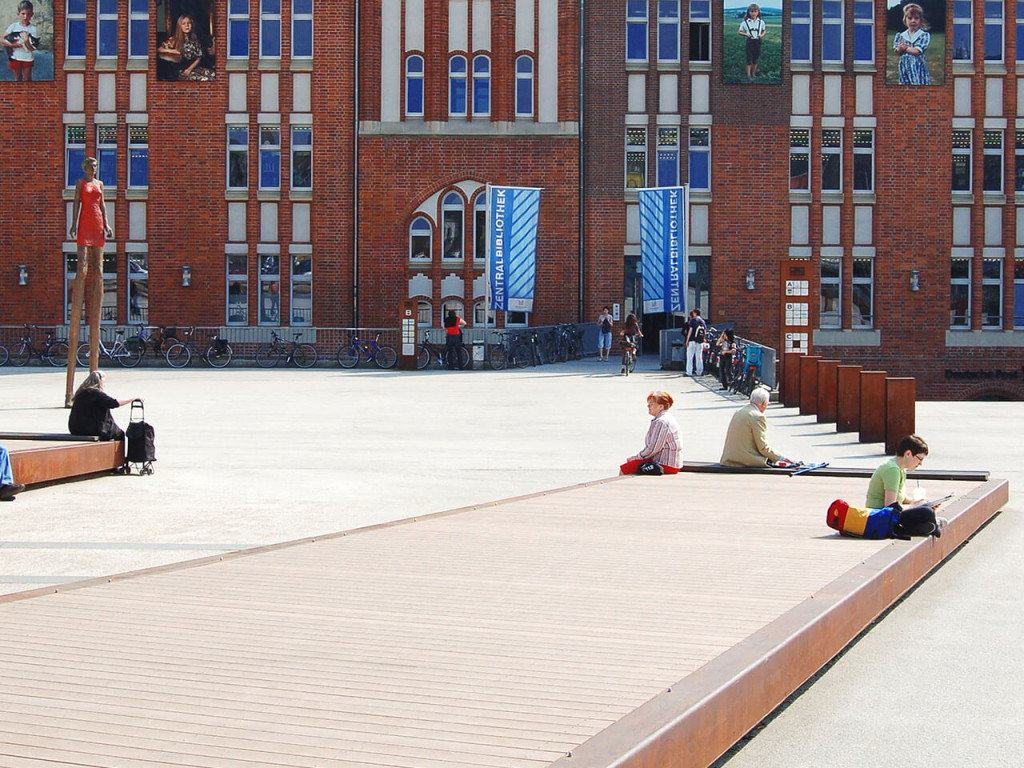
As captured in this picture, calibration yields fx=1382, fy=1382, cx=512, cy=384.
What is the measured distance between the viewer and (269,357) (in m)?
36.8

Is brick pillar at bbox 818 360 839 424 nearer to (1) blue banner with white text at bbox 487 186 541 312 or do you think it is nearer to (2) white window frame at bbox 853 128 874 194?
(1) blue banner with white text at bbox 487 186 541 312

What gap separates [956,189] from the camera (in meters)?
39.7

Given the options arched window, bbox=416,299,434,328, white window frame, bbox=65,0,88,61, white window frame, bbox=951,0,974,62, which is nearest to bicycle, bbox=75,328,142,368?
arched window, bbox=416,299,434,328

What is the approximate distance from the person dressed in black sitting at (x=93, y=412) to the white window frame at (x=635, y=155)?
1043 inches

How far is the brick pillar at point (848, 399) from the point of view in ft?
61.9

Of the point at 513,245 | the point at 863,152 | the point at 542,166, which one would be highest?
the point at 863,152

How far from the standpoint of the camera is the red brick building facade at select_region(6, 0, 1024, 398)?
38969 mm

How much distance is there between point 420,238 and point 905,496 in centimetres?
3067

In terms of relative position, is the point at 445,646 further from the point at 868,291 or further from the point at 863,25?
the point at 863,25

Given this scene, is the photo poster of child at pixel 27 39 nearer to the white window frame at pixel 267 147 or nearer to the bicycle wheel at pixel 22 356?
the white window frame at pixel 267 147

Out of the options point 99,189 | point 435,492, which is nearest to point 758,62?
point 99,189

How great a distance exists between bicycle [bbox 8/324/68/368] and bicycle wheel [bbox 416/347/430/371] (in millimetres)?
9472

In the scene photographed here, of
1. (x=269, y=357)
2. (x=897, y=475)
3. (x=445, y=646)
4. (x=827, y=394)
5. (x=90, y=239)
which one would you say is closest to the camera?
(x=445, y=646)

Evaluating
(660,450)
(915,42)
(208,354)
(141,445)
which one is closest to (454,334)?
(208,354)
